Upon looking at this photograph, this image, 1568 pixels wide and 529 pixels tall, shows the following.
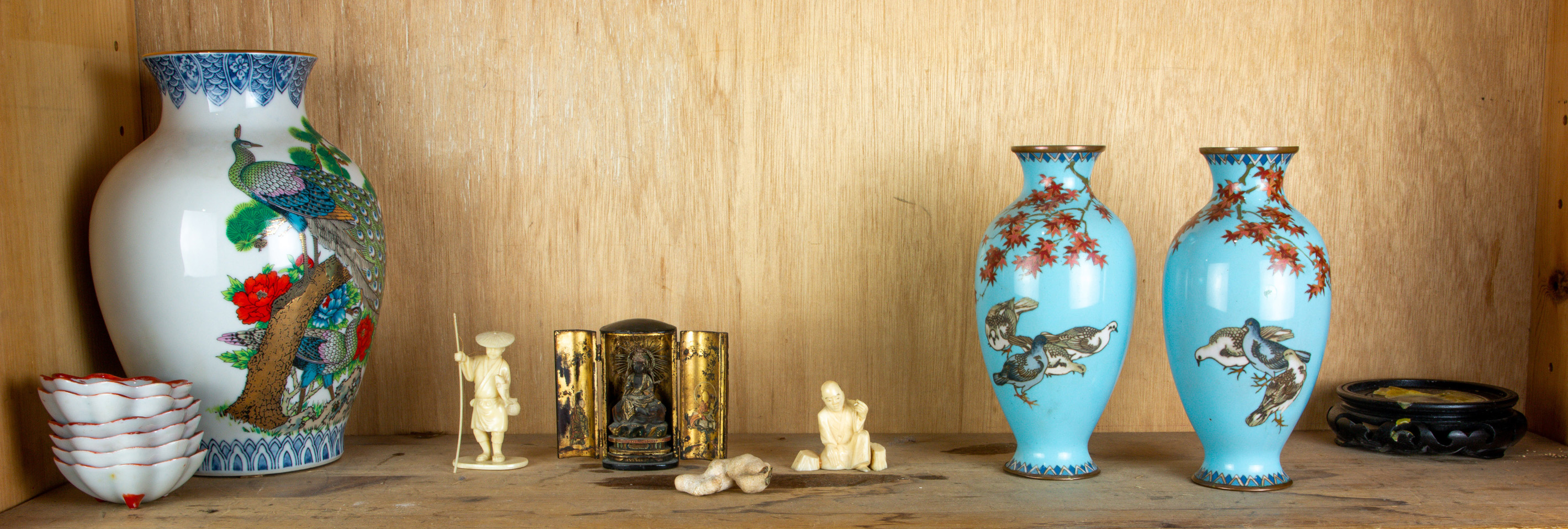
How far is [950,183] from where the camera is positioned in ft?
3.90

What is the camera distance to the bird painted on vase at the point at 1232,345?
0.91 m

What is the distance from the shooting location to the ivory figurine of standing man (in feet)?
3.36

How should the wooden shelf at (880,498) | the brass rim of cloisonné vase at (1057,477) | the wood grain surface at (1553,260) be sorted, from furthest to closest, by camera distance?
the wood grain surface at (1553,260) → the brass rim of cloisonné vase at (1057,477) → the wooden shelf at (880,498)

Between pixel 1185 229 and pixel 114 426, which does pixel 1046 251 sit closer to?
pixel 1185 229

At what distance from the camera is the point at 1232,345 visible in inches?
36.2

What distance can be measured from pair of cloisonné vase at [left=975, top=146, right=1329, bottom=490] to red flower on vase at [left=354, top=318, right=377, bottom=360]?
2.04ft

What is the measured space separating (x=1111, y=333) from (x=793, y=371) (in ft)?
1.30

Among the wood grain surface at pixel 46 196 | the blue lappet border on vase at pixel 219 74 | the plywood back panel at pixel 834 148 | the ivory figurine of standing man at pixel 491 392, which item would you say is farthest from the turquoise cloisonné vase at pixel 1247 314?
the wood grain surface at pixel 46 196

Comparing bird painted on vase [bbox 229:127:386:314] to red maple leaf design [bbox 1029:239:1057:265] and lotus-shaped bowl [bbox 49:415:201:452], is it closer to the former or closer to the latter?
lotus-shaped bowl [bbox 49:415:201:452]

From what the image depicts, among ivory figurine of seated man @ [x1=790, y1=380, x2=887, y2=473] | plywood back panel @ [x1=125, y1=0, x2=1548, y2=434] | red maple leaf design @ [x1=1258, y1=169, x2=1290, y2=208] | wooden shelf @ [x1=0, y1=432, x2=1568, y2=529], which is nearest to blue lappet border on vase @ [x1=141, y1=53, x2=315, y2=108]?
plywood back panel @ [x1=125, y1=0, x2=1548, y2=434]

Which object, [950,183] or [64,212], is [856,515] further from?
[64,212]

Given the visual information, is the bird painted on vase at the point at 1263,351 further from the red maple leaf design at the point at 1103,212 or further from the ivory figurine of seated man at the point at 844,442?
the ivory figurine of seated man at the point at 844,442

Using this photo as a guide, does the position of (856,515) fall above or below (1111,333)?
below

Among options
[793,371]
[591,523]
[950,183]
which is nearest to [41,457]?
[591,523]
